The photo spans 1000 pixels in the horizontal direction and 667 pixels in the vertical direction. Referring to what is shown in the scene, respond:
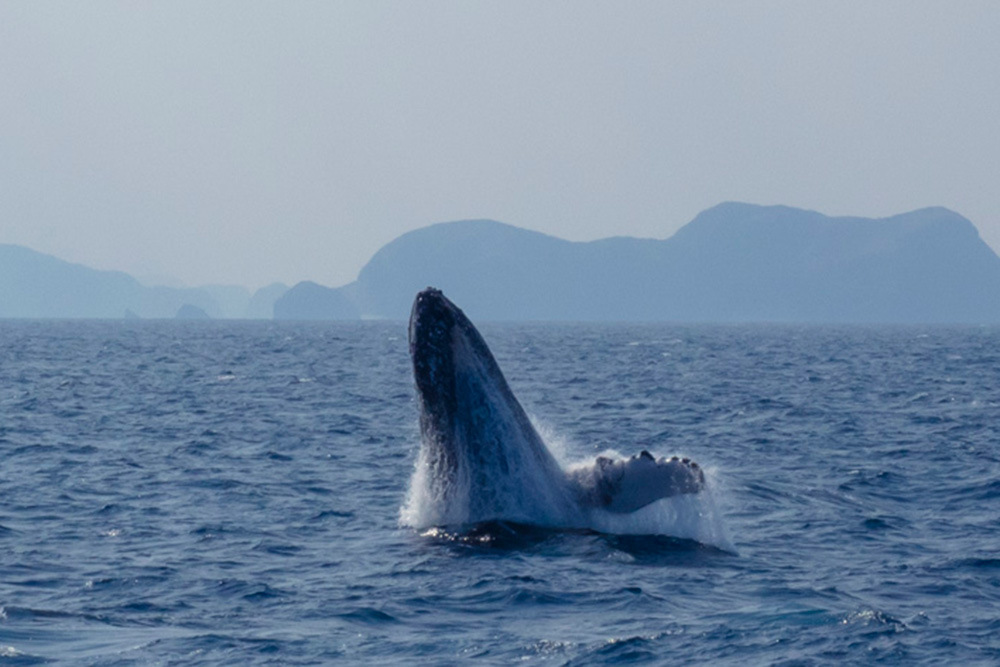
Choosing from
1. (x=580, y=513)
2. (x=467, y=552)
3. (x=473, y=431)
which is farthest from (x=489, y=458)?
(x=580, y=513)

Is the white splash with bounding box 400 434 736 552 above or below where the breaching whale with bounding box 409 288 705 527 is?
below

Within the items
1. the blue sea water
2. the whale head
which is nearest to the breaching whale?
the whale head

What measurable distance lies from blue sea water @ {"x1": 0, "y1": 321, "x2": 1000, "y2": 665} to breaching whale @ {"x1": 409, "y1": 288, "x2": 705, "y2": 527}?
1.25 ft

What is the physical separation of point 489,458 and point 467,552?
118 centimetres

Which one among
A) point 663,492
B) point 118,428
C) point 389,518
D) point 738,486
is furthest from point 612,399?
point 663,492

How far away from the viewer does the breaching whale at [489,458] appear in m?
16.3

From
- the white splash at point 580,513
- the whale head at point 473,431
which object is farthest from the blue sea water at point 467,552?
the whale head at point 473,431

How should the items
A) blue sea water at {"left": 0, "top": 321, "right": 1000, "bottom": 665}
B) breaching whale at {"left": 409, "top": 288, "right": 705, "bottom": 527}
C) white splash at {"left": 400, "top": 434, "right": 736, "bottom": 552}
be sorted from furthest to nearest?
white splash at {"left": 400, "top": 434, "right": 736, "bottom": 552}, breaching whale at {"left": 409, "top": 288, "right": 705, "bottom": 527}, blue sea water at {"left": 0, "top": 321, "right": 1000, "bottom": 665}

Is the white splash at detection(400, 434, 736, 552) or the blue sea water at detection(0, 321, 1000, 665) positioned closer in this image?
the blue sea water at detection(0, 321, 1000, 665)

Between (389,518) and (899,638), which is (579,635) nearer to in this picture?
(899,638)

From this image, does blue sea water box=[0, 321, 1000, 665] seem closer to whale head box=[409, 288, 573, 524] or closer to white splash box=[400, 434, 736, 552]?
white splash box=[400, 434, 736, 552]

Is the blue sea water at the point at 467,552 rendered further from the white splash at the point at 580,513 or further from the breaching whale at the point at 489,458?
the breaching whale at the point at 489,458

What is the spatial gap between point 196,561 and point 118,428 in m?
18.6

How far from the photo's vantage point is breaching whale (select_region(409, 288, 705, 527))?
643 inches
